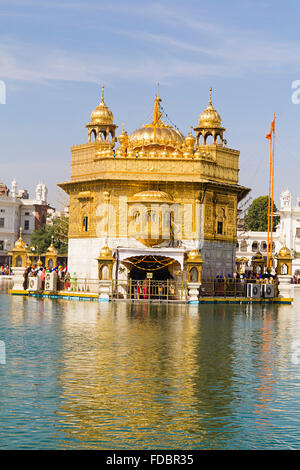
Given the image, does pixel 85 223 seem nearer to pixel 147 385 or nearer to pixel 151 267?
pixel 151 267

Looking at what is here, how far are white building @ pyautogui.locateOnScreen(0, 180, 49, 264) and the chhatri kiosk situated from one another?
58398 millimetres

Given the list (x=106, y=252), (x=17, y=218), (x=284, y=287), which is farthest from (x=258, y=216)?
(x=106, y=252)

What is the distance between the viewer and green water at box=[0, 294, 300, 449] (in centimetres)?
1052

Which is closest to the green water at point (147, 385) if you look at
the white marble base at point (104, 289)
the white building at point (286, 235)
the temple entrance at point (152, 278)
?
the white marble base at point (104, 289)

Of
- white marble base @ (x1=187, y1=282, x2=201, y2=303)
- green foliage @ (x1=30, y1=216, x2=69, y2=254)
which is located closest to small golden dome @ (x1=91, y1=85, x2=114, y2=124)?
white marble base @ (x1=187, y1=282, x2=201, y2=303)

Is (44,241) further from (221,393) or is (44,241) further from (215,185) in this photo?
(221,393)

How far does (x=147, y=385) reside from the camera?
13.8m

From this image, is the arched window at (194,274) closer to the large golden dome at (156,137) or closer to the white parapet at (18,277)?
the white parapet at (18,277)

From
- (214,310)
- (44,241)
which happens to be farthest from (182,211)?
(44,241)

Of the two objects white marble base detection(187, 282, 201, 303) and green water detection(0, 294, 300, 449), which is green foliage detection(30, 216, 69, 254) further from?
green water detection(0, 294, 300, 449)

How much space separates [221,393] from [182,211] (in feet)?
87.2

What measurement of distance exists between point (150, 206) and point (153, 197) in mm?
488

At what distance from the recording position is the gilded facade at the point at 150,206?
3850 cm

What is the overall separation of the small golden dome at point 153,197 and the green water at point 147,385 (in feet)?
45.6
